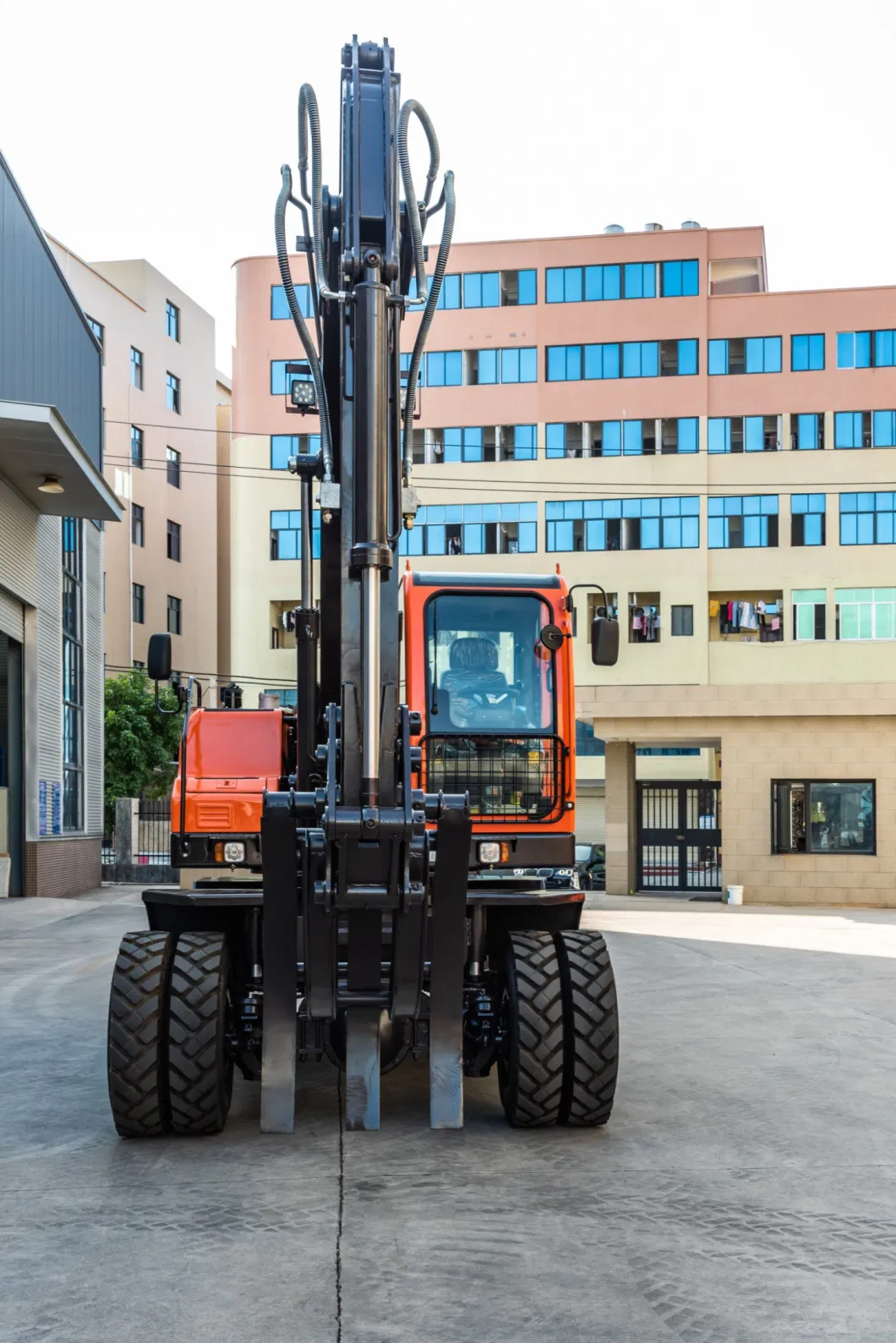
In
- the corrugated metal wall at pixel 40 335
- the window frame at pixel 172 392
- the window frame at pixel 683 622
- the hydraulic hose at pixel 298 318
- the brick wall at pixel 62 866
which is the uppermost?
the window frame at pixel 172 392

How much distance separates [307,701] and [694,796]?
31.8 metres

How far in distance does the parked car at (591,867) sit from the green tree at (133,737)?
1505 cm

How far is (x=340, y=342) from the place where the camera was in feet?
25.0

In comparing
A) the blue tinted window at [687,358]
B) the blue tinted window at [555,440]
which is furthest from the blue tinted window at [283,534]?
the blue tinted window at [687,358]

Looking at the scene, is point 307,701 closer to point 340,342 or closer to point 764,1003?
point 340,342

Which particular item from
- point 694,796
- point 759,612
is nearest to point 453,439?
point 759,612

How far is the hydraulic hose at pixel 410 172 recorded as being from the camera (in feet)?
24.1

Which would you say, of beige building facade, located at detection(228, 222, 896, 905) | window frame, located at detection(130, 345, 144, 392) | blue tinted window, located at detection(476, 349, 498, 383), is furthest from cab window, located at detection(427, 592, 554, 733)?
window frame, located at detection(130, 345, 144, 392)

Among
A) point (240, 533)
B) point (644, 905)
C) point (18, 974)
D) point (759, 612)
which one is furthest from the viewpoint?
point (240, 533)

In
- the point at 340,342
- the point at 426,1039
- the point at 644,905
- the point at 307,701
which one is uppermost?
the point at 340,342

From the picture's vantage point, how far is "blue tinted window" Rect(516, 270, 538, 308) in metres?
55.0

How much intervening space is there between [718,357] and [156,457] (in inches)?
840

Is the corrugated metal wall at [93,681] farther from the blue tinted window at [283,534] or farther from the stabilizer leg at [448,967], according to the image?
the stabilizer leg at [448,967]

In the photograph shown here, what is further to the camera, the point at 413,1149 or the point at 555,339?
the point at 555,339
